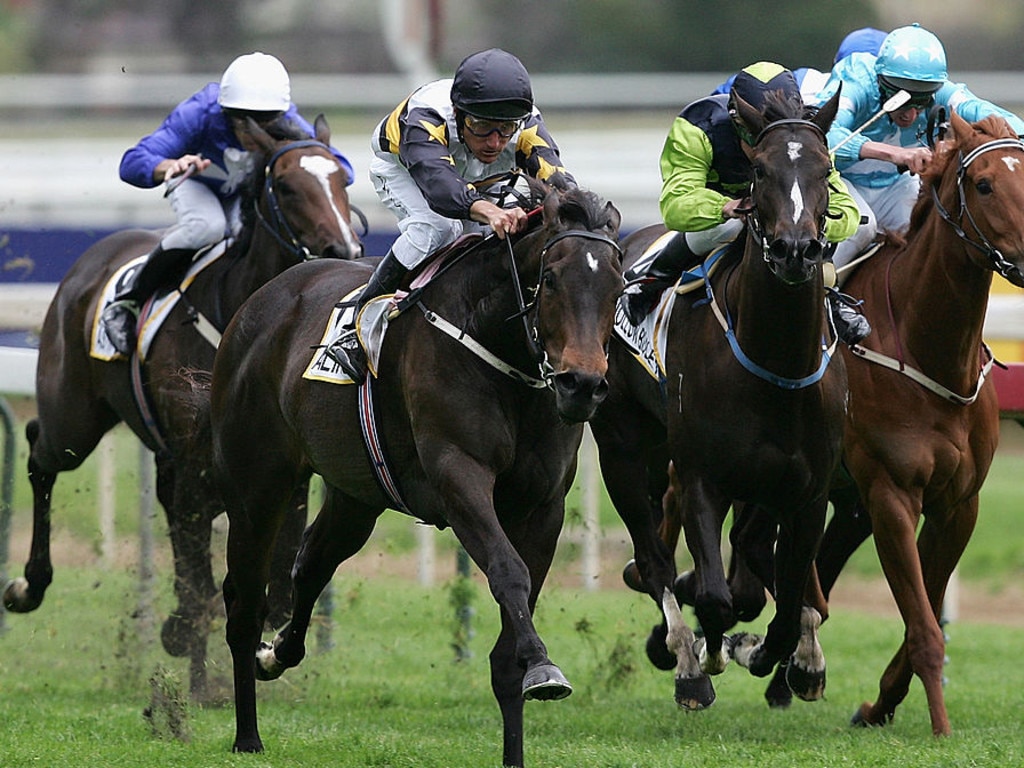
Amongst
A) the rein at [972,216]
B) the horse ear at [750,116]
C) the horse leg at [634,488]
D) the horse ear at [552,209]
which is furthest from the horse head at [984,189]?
the horse ear at [552,209]

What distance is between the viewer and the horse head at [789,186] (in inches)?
211

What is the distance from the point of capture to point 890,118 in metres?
6.84

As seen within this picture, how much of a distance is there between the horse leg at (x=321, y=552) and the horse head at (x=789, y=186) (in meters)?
1.70

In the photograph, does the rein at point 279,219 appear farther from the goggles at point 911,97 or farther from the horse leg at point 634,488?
the goggles at point 911,97

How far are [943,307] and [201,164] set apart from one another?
317cm

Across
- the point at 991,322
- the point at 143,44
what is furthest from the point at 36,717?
the point at 143,44

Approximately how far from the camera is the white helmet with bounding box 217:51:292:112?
301 inches

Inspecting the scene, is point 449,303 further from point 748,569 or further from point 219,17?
point 219,17

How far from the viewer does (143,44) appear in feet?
96.3

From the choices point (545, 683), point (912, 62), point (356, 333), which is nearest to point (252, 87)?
point (356, 333)

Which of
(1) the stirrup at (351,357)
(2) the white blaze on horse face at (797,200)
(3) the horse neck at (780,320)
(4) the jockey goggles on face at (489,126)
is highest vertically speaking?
(4) the jockey goggles on face at (489,126)

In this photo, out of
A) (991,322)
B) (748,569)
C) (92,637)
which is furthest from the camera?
(991,322)

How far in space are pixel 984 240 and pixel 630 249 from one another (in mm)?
1750

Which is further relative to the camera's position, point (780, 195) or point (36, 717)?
point (36, 717)
